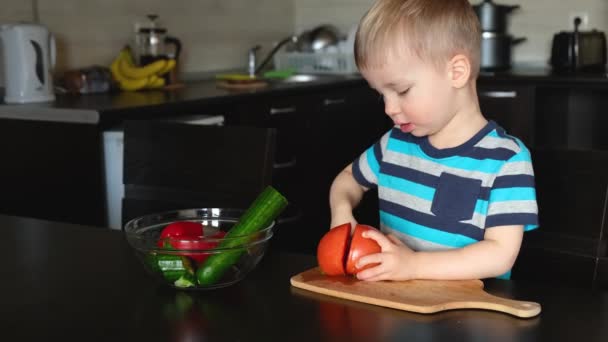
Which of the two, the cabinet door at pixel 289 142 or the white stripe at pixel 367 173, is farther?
the cabinet door at pixel 289 142

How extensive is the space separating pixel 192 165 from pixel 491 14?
98.8 inches

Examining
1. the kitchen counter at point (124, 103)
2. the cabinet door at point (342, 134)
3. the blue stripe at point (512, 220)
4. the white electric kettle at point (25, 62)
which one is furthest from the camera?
the cabinet door at point (342, 134)

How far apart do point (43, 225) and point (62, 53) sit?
5.92 ft

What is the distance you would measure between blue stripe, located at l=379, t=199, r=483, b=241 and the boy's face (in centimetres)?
16

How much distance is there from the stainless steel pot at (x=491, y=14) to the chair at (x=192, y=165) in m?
2.44

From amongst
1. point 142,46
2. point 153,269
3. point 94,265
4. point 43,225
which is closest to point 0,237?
point 43,225

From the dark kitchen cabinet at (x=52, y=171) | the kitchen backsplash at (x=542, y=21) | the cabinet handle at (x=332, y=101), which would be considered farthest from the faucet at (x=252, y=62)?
the dark kitchen cabinet at (x=52, y=171)

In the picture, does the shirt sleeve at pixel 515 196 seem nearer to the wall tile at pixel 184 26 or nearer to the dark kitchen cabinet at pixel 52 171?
the dark kitchen cabinet at pixel 52 171

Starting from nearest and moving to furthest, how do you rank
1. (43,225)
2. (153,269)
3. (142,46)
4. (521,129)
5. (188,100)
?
(153,269) < (43,225) < (188,100) < (142,46) < (521,129)

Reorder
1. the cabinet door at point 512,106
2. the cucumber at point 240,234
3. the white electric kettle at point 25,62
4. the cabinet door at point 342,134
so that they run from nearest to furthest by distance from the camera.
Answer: the cucumber at point 240,234 < the white electric kettle at point 25,62 < the cabinet door at point 342,134 < the cabinet door at point 512,106

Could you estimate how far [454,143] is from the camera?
124 cm

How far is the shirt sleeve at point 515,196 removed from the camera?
109 cm

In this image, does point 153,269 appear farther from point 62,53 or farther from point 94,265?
point 62,53

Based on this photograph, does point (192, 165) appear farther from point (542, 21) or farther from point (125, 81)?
point (542, 21)
